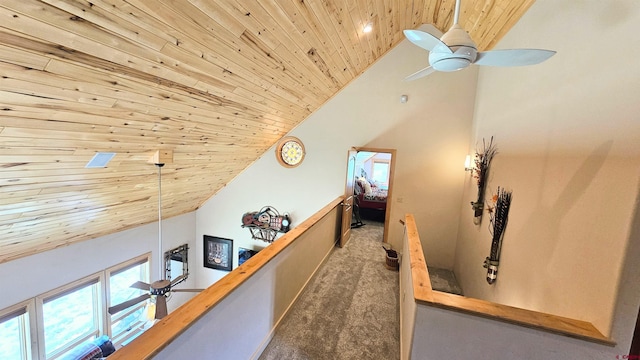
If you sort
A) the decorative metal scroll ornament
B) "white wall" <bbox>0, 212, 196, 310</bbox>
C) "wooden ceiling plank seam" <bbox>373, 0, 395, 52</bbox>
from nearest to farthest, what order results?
"wooden ceiling plank seam" <bbox>373, 0, 395, 52</bbox> < "white wall" <bbox>0, 212, 196, 310</bbox> < the decorative metal scroll ornament

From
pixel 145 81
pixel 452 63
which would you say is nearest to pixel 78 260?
pixel 145 81

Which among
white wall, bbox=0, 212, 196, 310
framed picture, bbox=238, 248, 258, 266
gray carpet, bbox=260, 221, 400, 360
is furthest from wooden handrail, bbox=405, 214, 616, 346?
white wall, bbox=0, 212, 196, 310

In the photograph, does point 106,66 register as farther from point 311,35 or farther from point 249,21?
A: point 311,35

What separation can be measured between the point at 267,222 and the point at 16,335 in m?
3.83

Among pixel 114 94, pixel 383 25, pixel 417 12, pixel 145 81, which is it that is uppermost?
pixel 417 12

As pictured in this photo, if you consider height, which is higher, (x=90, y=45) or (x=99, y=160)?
(x=90, y=45)

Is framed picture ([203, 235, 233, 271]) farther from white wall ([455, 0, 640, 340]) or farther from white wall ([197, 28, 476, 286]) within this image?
white wall ([455, 0, 640, 340])

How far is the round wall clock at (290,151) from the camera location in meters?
5.28

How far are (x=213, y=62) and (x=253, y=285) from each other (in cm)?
197

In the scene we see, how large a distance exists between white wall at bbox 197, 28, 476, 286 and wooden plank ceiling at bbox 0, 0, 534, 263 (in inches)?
21.3

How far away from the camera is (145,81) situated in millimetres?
2086

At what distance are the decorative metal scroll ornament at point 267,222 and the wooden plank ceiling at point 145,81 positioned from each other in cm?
167

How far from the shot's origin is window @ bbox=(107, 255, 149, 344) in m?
4.50

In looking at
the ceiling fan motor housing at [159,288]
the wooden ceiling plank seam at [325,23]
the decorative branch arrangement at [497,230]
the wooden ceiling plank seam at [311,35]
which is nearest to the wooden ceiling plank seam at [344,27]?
the wooden ceiling plank seam at [325,23]
